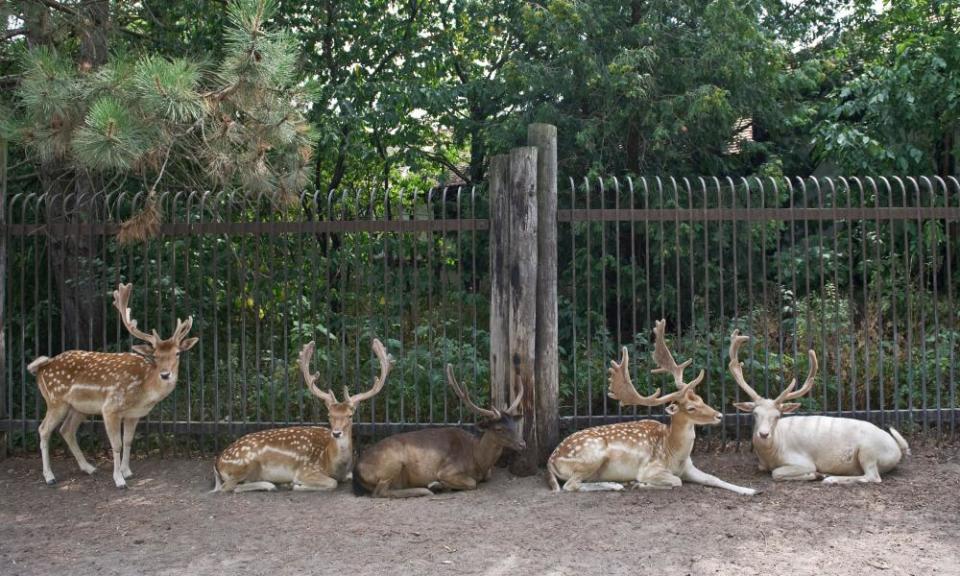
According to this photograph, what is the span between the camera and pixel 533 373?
760 cm

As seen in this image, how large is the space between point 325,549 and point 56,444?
4374mm

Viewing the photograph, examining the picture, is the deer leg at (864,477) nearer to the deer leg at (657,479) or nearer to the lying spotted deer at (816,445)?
the lying spotted deer at (816,445)

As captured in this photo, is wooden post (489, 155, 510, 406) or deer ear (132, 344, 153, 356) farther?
wooden post (489, 155, 510, 406)

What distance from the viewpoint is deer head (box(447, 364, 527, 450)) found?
23.6 feet

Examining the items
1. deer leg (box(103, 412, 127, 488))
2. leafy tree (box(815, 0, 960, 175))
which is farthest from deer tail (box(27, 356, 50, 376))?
leafy tree (box(815, 0, 960, 175))

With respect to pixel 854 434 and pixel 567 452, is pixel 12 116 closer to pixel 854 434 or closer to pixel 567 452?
pixel 567 452

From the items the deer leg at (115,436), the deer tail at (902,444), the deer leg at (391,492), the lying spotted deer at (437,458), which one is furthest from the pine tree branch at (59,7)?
the deer tail at (902,444)

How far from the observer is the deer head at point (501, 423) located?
7.20 metres

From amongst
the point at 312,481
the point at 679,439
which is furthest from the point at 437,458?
the point at 679,439

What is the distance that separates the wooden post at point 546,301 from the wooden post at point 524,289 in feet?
0.22

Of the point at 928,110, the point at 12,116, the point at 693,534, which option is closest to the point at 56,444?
the point at 12,116

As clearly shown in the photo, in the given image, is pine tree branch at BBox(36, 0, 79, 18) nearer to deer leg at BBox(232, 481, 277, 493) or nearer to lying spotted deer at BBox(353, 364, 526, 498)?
deer leg at BBox(232, 481, 277, 493)

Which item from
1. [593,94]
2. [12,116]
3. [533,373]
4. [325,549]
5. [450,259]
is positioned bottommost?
[325,549]

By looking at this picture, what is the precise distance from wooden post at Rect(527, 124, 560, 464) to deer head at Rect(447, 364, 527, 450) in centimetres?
40
